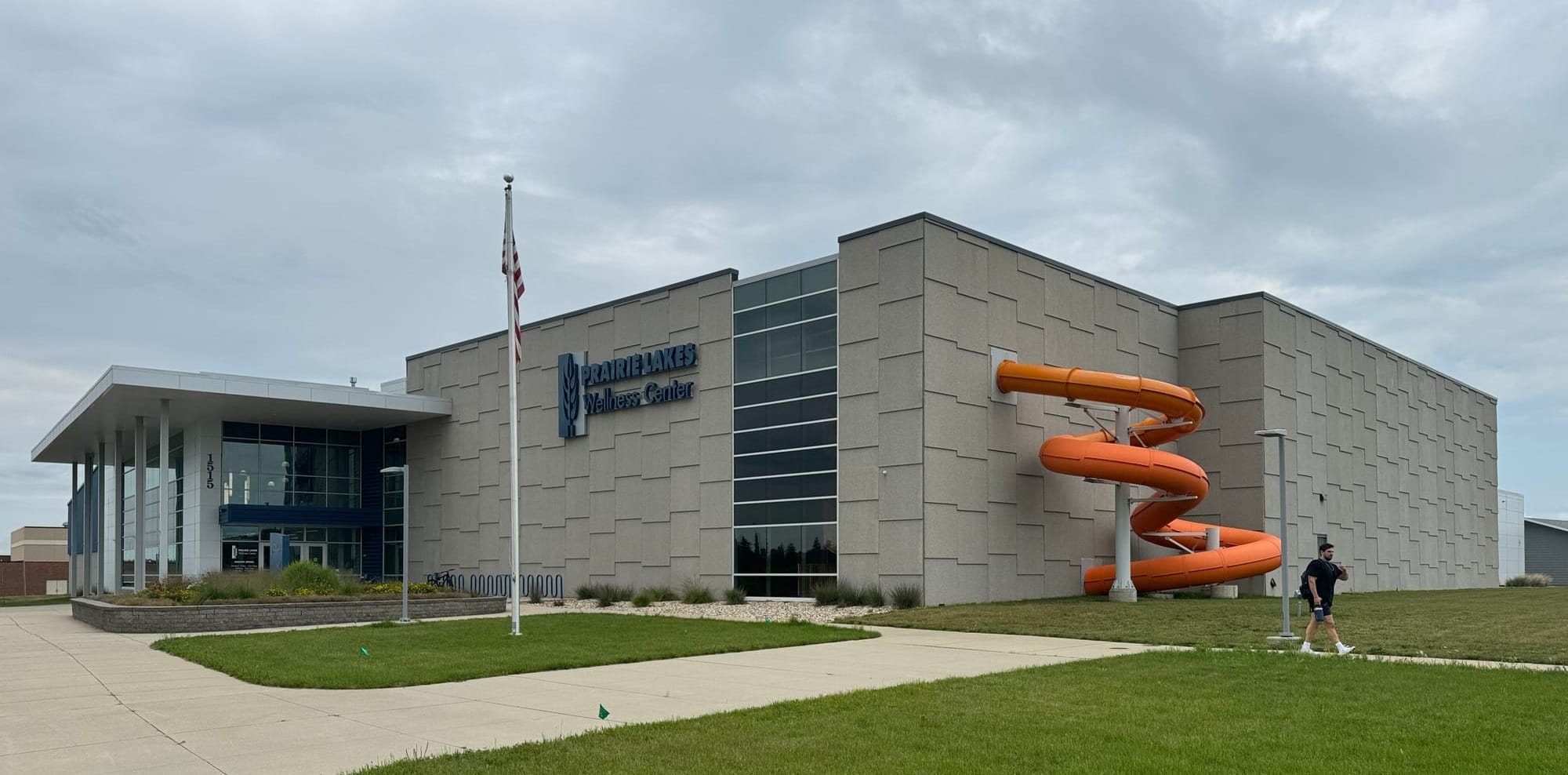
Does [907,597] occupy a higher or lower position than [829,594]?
higher

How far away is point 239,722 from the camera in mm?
11109

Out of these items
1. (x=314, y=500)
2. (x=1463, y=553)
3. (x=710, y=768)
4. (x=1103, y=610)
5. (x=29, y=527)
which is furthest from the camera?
(x=29, y=527)

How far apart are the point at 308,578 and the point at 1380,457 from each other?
3683 cm

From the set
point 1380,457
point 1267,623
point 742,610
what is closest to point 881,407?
point 742,610

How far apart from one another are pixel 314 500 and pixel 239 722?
121ft

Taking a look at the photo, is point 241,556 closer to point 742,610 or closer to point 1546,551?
point 742,610

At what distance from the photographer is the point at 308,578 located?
29.8 metres

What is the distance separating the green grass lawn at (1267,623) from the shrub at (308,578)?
45.4 ft

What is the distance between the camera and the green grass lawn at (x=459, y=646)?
14.9m

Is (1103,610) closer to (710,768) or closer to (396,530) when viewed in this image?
(710,768)

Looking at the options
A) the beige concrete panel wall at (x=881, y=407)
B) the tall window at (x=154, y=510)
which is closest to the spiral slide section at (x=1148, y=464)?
the beige concrete panel wall at (x=881, y=407)

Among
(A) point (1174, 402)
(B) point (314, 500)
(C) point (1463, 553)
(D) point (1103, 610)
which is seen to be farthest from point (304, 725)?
(C) point (1463, 553)

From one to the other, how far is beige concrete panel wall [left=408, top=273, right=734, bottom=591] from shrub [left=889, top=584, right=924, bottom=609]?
643cm

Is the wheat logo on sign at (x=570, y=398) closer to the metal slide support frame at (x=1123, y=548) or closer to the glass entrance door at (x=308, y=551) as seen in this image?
the glass entrance door at (x=308, y=551)
